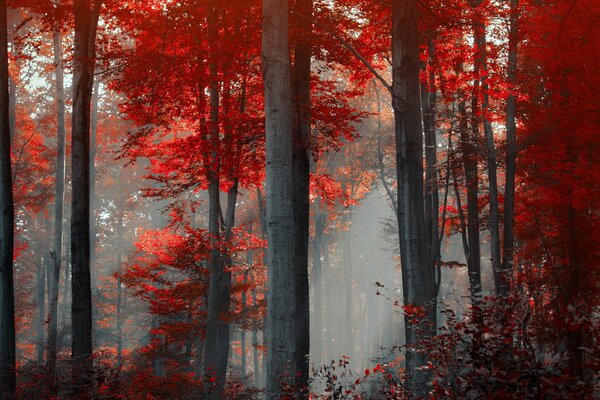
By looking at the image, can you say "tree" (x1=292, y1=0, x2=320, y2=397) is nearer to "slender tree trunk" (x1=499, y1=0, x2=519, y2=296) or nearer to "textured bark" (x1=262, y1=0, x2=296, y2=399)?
"textured bark" (x1=262, y1=0, x2=296, y2=399)

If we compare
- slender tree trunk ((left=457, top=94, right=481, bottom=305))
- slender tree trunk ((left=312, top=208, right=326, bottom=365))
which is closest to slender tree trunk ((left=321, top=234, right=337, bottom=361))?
Answer: slender tree trunk ((left=312, top=208, right=326, bottom=365))

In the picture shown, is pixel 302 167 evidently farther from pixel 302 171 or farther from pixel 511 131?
A: pixel 511 131

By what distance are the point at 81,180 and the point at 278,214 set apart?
5015mm

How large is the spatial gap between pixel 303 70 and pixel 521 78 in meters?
6.45

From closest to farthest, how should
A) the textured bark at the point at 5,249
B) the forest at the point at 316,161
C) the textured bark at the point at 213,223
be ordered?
the forest at the point at 316,161 < the textured bark at the point at 5,249 < the textured bark at the point at 213,223

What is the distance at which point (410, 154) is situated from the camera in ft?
26.6

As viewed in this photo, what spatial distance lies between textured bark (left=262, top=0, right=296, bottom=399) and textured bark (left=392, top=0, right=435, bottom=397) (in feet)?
4.96

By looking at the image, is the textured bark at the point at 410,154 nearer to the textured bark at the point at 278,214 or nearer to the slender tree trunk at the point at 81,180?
the textured bark at the point at 278,214

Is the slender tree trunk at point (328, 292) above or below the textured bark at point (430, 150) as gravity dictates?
below

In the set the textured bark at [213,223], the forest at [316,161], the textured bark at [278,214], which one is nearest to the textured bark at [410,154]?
the forest at [316,161]

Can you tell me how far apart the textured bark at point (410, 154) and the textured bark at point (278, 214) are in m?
1.51

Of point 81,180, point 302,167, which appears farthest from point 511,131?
point 81,180

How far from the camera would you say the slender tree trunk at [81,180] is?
10562 mm

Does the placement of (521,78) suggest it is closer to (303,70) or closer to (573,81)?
(573,81)
